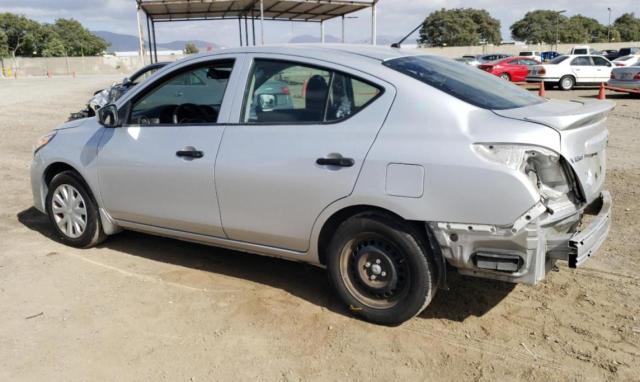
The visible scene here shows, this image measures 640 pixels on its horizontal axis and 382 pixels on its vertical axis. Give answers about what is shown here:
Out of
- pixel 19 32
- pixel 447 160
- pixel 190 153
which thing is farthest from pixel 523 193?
pixel 19 32

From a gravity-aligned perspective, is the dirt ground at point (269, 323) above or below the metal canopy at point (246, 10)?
below

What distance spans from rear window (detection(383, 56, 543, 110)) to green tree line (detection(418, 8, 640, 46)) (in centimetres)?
9909

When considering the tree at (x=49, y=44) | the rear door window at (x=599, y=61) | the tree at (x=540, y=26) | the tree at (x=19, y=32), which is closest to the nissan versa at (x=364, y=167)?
the rear door window at (x=599, y=61)

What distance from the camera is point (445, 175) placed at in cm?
325

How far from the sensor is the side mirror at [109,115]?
15.4 feet

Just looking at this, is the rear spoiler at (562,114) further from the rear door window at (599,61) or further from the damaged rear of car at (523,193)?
the rear door window at (599,61)

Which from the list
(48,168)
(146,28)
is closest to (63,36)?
(146,28)

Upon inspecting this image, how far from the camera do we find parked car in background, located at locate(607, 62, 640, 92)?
19.0 m

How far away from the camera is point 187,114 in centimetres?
461

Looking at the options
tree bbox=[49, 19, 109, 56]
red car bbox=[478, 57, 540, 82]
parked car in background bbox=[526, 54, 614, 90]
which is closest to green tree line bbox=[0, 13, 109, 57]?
tree bbox=[49, 19, 109, 56]

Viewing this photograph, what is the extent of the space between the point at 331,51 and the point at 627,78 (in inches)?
739

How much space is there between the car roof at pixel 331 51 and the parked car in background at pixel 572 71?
22099 millimetres

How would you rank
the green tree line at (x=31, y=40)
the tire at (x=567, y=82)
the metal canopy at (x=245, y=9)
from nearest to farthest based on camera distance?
the metal canopy at (x=245, y=9), the tire at (x=567, y=82), the green tree line at (x=31, y=40)

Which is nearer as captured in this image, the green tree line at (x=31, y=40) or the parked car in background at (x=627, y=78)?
the parked car in background at (x=627, y=78)
